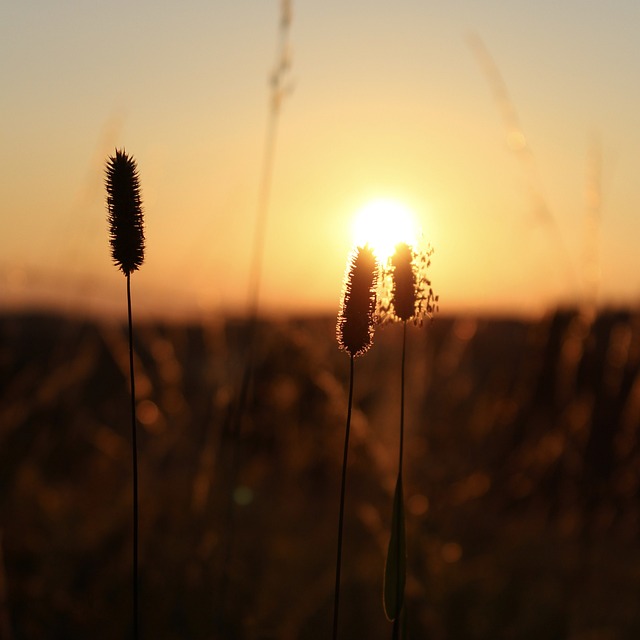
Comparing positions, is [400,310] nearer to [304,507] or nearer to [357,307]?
[357,307]

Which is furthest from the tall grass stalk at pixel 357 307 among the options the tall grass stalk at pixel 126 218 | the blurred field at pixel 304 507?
the blurred field at pixel 304 507

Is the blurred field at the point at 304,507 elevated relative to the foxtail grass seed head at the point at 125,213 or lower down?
lower down

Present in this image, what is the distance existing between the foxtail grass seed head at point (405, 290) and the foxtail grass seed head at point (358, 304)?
0.07 ft

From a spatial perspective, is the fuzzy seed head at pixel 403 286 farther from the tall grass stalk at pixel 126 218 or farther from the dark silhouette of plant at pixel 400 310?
the tall grass stalk at pixel 126 218

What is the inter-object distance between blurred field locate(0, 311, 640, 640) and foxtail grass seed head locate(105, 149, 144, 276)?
978 mm

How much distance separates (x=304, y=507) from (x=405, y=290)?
354 centimetres

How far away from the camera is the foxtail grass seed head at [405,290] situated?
0.91m

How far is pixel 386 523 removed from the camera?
2637 mm

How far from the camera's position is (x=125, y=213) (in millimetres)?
948

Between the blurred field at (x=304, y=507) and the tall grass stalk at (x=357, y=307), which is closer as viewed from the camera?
the tall grass stalk at (x=357, y=307)

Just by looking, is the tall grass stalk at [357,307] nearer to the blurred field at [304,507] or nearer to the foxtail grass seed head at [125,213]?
the foxtail grass seed head at [125,213]

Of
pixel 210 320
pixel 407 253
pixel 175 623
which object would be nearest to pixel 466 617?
pixel 175 623

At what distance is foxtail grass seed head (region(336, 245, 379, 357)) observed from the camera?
880mm

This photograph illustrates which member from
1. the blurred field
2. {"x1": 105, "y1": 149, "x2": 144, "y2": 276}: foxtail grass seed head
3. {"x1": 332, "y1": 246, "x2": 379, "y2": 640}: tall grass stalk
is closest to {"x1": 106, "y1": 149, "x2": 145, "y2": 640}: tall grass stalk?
{"x1": 105, "y1": 149, "x2": 144, "y2": 276}: foxtail grass seed head
